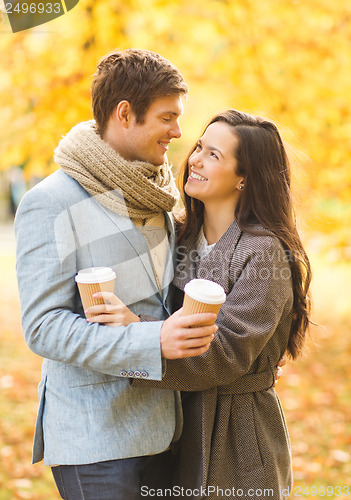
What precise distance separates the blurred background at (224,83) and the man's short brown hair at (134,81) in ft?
6.10

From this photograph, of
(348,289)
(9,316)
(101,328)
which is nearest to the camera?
(101,328)

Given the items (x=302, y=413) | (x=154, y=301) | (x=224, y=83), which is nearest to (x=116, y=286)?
(x=154, y=301)

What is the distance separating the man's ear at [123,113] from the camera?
227cm

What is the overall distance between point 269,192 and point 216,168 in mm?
261

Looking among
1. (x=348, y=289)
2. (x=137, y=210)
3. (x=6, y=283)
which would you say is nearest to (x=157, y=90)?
(x=137, y=210)

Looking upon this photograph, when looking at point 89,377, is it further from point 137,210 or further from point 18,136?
point 18,136

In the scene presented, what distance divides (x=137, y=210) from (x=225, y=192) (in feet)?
1.50

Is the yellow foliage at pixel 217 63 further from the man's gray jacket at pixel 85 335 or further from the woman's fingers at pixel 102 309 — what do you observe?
the woman's fingers at pixel 102 309

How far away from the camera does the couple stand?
1.94 metres

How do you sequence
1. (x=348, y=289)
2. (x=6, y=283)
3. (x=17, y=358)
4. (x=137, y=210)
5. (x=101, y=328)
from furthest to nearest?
1. (x=6, y=283)
2. (x=348, y=289)
3. (x=17, y=358)
4. (x=137, y=210)
5. (x=101, y=328)

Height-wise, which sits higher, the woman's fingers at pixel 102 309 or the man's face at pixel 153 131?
the man's face at pixel 153 131

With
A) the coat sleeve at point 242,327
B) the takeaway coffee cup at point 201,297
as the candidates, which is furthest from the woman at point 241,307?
the takeaway coffee cup at point 201,297

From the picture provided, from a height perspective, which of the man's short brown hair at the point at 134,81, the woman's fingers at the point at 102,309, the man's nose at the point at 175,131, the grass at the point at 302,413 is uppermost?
the man's short brown hair at the point at 134,81

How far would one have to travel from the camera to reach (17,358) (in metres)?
6.98
